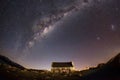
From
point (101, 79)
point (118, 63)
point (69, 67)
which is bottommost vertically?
point (101, 79)

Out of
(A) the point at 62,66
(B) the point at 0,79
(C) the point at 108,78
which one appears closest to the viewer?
(C) the point at 108,78

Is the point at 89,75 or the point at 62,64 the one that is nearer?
the point at 89,75

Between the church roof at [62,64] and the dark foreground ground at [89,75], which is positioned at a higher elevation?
the church roof at [62,64]

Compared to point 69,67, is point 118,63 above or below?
below

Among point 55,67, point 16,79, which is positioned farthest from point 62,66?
point 16,79

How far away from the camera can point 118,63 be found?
30094 mm

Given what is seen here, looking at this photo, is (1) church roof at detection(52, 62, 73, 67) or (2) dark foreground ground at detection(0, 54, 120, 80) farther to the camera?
(1) church roof at detection(52, 62, 73, 67)

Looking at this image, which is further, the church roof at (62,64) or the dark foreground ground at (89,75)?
the church roof at (62,64)

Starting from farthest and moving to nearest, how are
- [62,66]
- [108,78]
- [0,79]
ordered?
[62,66] → [0,79] → [108,78]

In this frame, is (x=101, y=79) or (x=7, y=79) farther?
(x=7, y=79)

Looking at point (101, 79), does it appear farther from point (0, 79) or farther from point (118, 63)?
point (0, 79)

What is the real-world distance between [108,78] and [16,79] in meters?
14.3

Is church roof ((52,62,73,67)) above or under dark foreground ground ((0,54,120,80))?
above

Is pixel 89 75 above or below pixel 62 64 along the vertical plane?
below
